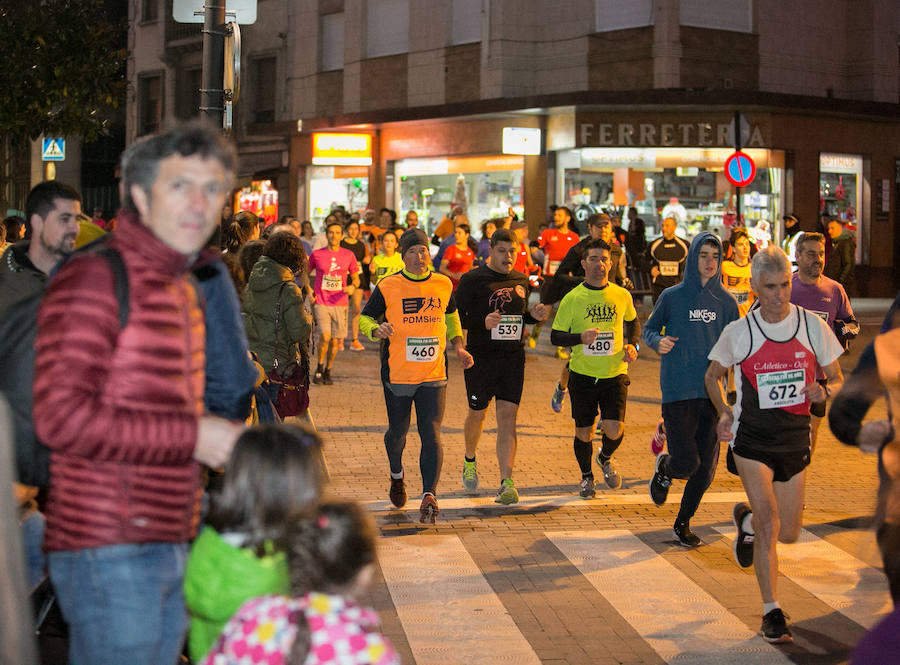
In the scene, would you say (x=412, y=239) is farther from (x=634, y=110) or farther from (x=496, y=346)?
(x=634, y=110)

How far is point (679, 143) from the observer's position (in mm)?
27672

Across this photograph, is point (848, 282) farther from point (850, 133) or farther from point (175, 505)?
point (175, 505)

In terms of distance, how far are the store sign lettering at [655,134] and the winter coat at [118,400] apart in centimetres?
2523

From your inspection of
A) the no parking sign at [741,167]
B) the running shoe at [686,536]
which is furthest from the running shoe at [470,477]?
the no parking sign at [741,167]

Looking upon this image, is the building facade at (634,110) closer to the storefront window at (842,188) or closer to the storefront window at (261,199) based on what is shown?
the storefront window at (842,188)

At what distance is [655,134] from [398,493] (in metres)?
20.3

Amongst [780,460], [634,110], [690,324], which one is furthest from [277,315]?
[634,110]

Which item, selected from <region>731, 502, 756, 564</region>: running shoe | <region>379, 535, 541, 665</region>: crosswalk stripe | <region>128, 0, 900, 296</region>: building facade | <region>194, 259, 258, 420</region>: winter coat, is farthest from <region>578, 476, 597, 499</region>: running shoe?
<region>128, 0, 900, 296</region>: building facade

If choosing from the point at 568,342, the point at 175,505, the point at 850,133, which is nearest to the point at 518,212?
the point at 850,133

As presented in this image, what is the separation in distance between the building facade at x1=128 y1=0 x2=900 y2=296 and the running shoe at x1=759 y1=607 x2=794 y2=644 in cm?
1995

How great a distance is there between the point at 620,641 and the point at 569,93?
22.5 m

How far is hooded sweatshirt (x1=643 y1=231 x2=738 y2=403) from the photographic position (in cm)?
816

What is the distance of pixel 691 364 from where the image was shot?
8156 mm

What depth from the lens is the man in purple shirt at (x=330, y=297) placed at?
15.5 m
